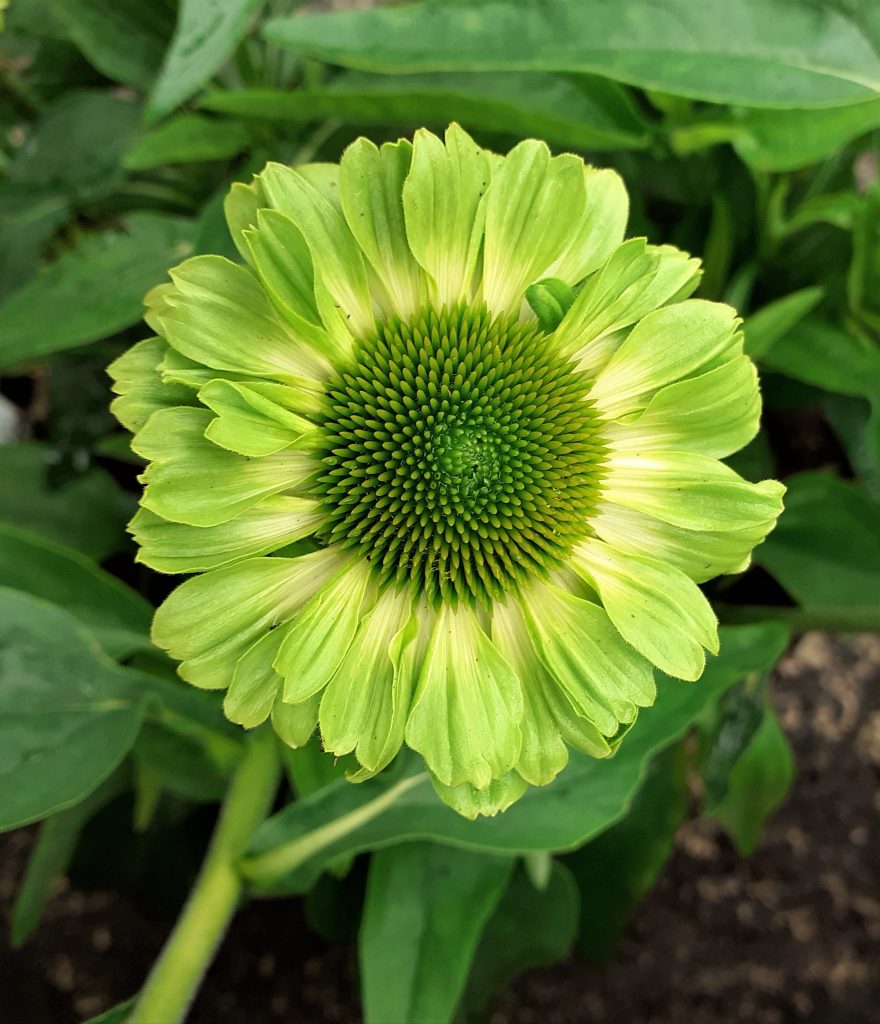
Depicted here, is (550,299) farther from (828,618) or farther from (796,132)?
(828,618)

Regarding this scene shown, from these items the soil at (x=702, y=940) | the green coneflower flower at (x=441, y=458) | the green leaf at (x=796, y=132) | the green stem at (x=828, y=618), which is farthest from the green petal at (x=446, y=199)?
the soil at (x=702, y=940)

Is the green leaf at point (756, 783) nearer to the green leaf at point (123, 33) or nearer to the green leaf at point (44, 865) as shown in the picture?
the green leaf at point (44, 865)

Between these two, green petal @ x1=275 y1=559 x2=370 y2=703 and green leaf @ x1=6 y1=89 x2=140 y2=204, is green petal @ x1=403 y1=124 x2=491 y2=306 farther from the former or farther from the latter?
green leaf @ x1=6 y1=89 x2=140 y2=204

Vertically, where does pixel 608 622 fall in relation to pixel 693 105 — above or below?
below

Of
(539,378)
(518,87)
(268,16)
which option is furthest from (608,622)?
(268,16)

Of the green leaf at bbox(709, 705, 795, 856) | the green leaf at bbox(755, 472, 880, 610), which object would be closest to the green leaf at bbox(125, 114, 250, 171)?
the green leaf at bbox(755, 472, 880, 610)

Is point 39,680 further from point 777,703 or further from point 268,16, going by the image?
point 777,703
